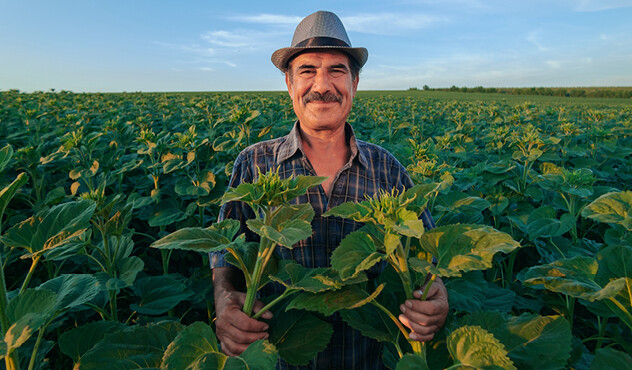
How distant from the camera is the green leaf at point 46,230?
4.69 feet

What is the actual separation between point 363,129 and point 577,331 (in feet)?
32.0

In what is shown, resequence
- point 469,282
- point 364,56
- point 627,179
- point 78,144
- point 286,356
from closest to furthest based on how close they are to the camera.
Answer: point 286,356, point 469,282, point 364,56, point 78,144, point 627,179

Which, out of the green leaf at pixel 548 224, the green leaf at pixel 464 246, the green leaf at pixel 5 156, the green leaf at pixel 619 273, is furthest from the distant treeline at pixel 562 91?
the green leaf at pixel 5 156

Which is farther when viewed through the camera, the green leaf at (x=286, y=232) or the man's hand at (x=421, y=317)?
the man's hand at (x=421, y=317)

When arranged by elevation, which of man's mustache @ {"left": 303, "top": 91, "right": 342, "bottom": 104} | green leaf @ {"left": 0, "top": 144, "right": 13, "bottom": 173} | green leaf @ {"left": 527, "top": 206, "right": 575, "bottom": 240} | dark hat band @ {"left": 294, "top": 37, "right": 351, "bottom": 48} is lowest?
green leaf @ {"left": 527, "top": 206, "right": 575, "bottom": 240}

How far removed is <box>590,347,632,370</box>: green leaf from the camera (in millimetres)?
1289

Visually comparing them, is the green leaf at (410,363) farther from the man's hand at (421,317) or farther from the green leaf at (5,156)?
the green leaf at (5,156)

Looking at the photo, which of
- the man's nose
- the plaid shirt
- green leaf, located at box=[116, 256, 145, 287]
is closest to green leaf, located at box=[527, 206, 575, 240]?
the plaid shirt

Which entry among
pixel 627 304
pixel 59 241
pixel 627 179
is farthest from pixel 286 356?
pixel 627 179

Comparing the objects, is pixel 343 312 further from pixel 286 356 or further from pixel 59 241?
pixel 59 241

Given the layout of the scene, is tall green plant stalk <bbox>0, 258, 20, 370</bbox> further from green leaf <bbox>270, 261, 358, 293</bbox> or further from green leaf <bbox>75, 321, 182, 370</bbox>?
green leaf <bbox>270, 261, 358, 293</bbox>

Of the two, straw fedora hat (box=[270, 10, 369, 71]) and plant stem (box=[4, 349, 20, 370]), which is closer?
plant stem (box=[4, 349, 20, 370])

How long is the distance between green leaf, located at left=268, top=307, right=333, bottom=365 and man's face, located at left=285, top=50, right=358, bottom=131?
1316mm

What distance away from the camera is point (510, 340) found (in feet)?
4.48
